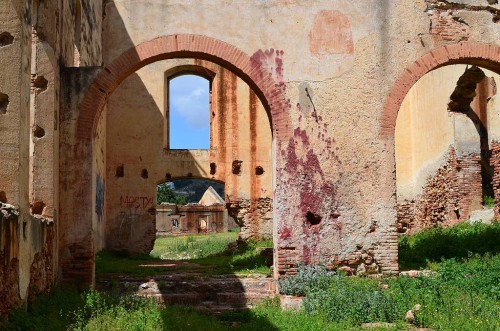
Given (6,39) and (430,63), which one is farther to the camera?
(430,63)

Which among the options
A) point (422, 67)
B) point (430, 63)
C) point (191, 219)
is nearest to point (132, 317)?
point (422, 67)

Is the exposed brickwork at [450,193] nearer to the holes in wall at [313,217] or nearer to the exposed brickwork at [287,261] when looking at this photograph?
the holes in wall at [313,217]

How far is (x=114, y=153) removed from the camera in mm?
17094

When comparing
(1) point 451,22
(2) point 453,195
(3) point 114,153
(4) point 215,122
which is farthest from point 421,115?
(3) point 114,153

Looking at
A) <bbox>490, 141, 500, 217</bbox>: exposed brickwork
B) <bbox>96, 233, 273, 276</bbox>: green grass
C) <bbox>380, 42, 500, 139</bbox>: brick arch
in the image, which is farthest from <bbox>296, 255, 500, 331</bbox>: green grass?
<bbox>490, 141, 500, 217</bbox>: exposed brickwork

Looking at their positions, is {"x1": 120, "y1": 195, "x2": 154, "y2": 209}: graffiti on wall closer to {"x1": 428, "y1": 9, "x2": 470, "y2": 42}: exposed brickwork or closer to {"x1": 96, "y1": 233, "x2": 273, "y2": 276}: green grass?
{"x1": 96, "y1": 233, "x2": 273, "y2": 276}: green grass

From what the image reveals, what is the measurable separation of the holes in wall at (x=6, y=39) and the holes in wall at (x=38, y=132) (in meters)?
2.25

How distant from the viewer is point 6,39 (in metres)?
6.54

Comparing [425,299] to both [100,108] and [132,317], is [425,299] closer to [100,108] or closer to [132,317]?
[132,317]

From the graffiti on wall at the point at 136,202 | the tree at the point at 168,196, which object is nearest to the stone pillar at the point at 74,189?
the graffiti on wall at the point at 136,202

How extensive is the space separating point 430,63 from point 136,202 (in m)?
9.64

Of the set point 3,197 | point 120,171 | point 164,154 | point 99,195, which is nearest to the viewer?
point 3,197

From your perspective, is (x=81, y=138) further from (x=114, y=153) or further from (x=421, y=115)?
(x=421, y=115)

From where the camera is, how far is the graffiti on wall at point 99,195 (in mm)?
13809
